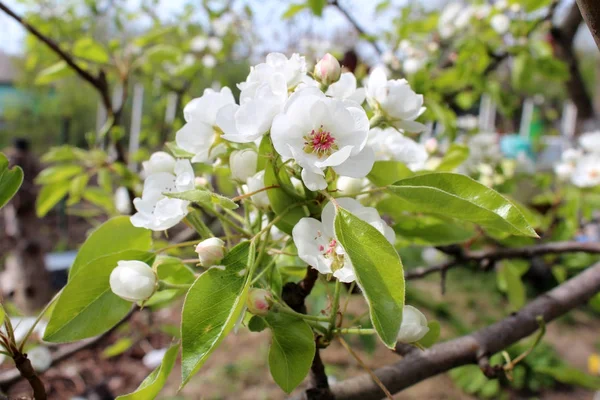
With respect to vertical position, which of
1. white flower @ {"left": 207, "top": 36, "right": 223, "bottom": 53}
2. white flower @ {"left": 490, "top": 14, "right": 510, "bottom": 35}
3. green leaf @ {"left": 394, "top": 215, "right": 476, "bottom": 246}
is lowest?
white flower @ {"left": 207, "top": 36, "right": 223, "bottom": 53}

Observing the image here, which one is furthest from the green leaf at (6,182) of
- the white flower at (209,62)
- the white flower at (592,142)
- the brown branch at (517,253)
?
the white flower at (209,62)

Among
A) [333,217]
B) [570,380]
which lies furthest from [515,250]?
[570,380]

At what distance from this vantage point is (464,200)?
0.45m

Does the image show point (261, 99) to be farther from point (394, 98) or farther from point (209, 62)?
point (209, 62)

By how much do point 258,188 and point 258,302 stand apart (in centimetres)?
12

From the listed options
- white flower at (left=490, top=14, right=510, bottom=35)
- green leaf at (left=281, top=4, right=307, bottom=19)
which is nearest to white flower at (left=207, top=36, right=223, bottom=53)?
green leaf at (left=281, top=4, right=307, bottom=19)

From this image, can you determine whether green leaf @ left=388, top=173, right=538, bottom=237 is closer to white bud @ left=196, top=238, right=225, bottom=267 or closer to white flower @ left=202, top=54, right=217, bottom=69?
white bud @ left=196, top=238, right=225, bottom=267

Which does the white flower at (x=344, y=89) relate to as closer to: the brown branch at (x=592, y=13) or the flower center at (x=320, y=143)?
the flower center at (x=320, y=143)

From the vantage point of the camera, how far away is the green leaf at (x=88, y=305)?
505mm

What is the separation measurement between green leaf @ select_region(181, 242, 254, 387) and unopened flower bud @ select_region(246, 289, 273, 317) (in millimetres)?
26

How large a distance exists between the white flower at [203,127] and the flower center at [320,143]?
0.38 feet

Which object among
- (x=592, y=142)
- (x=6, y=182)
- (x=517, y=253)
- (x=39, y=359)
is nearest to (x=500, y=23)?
(x=592, y=142)

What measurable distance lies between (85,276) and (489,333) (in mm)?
621

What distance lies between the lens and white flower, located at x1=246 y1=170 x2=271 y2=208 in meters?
0.51
